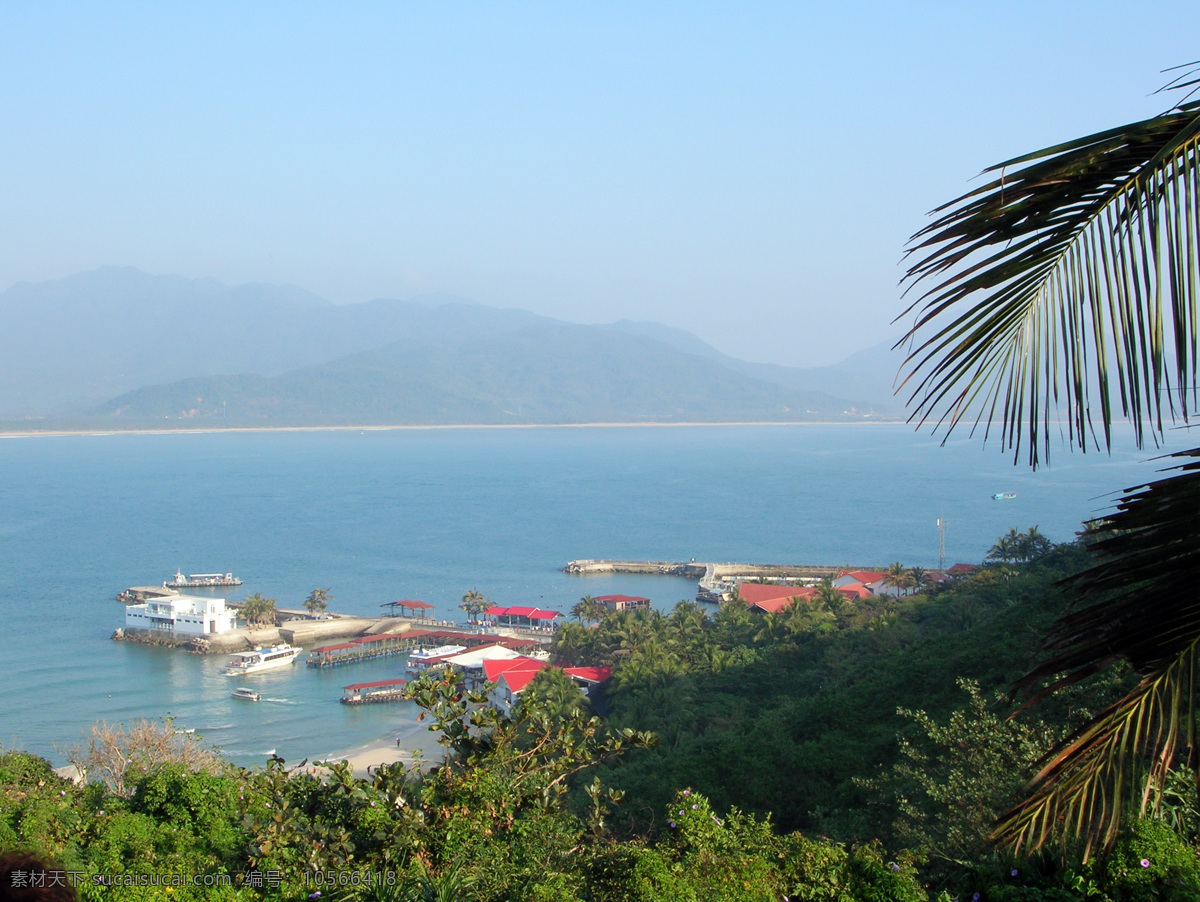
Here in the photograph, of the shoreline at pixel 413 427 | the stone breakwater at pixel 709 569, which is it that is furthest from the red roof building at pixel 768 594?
the shoreline at pixel 413 427

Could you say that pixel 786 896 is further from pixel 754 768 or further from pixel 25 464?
pixel 25 464

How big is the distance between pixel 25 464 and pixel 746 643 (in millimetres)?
93382

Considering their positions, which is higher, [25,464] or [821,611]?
[25,464]

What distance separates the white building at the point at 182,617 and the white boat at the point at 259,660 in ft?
6.86

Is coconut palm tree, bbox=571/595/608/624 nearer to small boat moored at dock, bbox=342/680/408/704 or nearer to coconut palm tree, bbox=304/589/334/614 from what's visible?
small boat moored at dock, bbox=342/680/408/704

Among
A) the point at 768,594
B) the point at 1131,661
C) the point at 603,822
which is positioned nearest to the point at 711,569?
the point at 768,594

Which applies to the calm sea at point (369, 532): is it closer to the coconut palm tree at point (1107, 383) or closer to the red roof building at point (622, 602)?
Result: the coconut palm tree at point (1107, 383)

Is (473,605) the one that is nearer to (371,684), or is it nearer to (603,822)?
(371,684)

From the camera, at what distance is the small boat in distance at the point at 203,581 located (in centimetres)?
3797

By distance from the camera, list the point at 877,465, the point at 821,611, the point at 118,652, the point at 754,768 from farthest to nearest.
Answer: the point at 877,465 → the point at 118,652 → the point at 821,611 → the point at 754,768

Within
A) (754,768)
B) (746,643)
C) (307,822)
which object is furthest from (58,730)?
(307,822)

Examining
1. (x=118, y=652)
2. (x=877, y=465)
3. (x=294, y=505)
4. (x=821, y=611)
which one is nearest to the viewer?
(x=821, y=611)

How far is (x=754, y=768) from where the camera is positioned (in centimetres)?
1042

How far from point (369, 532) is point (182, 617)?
21.8 metres
